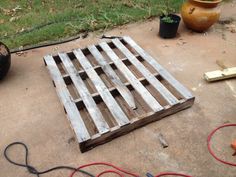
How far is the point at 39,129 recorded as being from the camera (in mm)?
2395

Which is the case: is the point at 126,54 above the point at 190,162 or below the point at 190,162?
above

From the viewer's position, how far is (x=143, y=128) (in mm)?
2383

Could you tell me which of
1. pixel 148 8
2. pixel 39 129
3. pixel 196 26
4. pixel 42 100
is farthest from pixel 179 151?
pixel 148 8

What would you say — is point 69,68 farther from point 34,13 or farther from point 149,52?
point 34,13

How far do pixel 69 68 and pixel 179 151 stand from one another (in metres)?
1.62

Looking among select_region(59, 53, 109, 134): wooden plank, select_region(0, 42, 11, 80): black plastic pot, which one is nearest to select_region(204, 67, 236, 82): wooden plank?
select_region(59, 53, 109, 134): wooden plank

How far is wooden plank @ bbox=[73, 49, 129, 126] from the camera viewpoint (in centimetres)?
233

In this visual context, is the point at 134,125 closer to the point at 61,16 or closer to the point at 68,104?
the point at 68,104

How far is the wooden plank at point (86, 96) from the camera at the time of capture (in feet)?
7.41

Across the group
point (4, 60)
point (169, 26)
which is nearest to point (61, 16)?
point (4, 60)

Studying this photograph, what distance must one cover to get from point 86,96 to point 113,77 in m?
0.44

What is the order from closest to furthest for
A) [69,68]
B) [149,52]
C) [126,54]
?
[69,68] < [126,54] < [149,52]

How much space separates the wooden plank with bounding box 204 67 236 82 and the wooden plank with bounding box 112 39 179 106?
2.00 ft

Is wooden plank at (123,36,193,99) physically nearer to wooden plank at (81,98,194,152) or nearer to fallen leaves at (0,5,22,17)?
wooden plank at (81,98,194,152)
